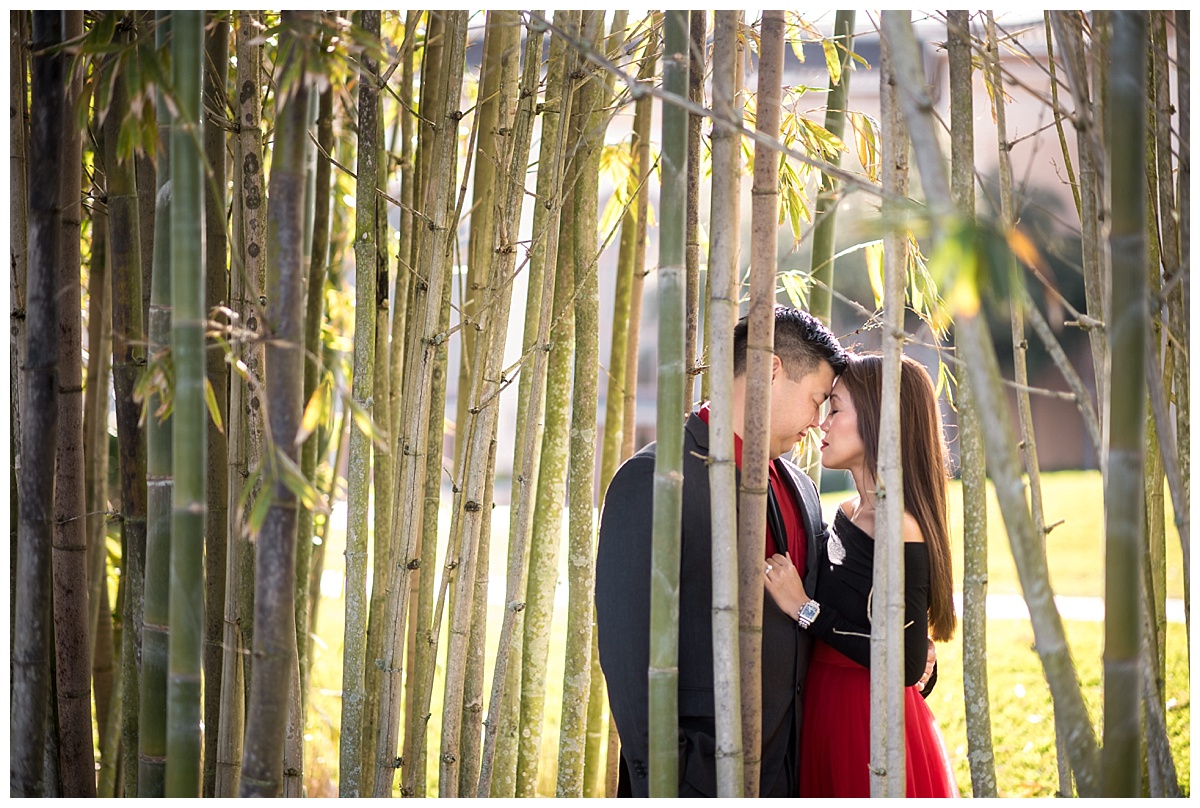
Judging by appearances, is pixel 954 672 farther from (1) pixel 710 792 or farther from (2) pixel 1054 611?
(2) pixel 1054 611

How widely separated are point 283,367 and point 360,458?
57cm

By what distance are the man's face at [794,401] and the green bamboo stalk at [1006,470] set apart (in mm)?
676

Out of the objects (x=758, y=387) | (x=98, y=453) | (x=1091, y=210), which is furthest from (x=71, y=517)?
(x=1091, y=210)

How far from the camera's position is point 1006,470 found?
78 centimetres

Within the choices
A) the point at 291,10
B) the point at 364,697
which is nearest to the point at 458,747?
the point at 364,697

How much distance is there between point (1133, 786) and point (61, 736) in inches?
50.1

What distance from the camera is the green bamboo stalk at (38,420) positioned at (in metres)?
1.02

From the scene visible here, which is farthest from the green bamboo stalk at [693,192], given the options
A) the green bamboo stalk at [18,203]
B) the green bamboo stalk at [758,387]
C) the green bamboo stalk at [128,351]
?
the green bamboo stalk at [18,203]

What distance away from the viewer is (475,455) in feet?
4.49

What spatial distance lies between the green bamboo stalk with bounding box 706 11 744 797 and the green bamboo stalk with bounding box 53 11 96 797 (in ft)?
2.46

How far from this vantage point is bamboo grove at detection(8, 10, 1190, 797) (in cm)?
83

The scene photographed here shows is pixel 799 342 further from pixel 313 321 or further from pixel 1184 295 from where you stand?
pixel 313 321

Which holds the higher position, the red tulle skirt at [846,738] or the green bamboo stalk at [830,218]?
the green bamboo stalk at [830,218]

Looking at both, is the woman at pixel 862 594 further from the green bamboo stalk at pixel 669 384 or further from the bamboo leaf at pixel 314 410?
the bamboo leaf at pixel 314 410
